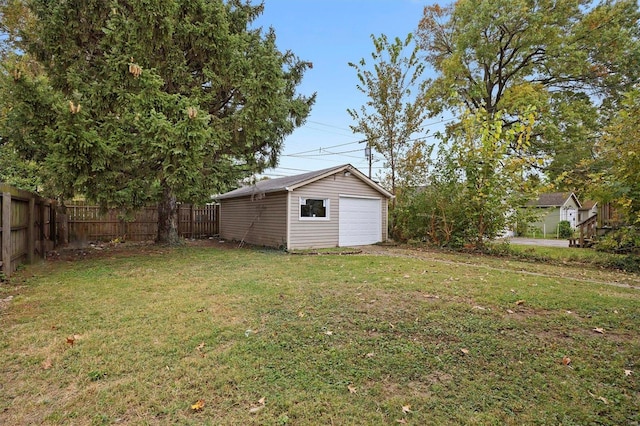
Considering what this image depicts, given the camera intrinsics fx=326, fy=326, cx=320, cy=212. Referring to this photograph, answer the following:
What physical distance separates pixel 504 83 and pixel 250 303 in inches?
804

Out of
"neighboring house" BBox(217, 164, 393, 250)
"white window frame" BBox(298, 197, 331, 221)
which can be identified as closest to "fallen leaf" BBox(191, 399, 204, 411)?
"neighboring house" BBox(217, 164, 393, 250)

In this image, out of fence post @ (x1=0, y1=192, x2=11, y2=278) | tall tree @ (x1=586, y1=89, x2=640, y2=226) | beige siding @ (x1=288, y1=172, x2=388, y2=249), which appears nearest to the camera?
fence post @ (x1=0, y1=192, x2=11, y2=278)

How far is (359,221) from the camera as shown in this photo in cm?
1359

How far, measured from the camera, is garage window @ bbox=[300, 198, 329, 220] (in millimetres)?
11969

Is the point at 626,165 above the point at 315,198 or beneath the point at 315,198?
above

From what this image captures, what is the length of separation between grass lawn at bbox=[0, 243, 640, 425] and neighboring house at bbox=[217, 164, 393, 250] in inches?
228

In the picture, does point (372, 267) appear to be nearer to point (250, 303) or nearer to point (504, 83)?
point (250, 303)

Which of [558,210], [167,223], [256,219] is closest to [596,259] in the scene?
[256,219]

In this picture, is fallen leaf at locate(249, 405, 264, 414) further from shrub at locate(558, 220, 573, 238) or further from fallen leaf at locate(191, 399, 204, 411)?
shrub at locate(558, 220, 573, 238)

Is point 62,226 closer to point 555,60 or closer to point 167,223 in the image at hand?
point 167,223

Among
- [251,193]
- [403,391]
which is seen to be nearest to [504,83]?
[251,193]

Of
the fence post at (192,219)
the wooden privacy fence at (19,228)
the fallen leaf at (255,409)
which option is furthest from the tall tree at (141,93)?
the fallen leaf at (255,409)

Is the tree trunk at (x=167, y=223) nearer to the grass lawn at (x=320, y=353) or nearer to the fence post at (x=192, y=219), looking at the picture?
the fence post at (x=192, y=219)

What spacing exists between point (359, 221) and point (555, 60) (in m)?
13.8
